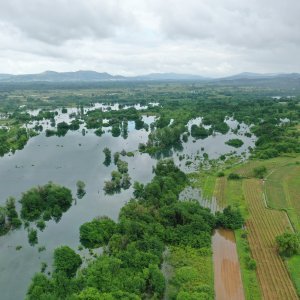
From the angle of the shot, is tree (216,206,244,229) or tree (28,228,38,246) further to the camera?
tree (216,206,244,229)

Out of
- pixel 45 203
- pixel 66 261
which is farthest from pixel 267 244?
pixel 45 203

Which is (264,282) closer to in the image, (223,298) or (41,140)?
(223,298)

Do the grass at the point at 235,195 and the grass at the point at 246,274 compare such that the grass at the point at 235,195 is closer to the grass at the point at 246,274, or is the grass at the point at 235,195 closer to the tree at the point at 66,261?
the grass at the point at 246,274

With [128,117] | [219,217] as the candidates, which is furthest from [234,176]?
[128,117]

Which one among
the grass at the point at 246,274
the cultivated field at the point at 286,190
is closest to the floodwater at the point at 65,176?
the grass at the point at 246,274

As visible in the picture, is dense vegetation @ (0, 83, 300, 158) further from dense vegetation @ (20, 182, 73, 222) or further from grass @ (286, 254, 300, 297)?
grass @ (286, 254, 300, 297)

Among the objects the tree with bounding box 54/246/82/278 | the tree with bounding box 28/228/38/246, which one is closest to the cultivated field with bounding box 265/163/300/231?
the tree with bounding box 54/246/82/278
